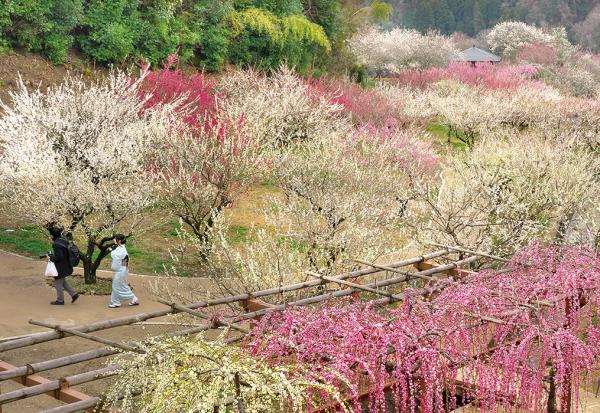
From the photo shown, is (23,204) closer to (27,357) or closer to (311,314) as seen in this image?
(27,357)

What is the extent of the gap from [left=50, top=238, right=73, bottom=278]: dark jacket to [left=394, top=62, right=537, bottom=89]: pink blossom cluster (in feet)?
118

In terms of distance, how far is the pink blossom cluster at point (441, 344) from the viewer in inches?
404

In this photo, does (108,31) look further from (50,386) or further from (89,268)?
(50,386)

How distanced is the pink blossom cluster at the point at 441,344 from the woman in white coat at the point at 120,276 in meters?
7.07

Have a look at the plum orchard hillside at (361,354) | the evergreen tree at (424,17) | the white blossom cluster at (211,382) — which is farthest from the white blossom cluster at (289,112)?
the evergreen tree at (424,17)

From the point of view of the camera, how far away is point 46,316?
60.0 ft

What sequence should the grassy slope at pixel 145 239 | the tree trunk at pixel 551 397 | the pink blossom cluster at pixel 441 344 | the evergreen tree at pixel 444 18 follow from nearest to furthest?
1. the pink blossom cluster at pixel 441 344
2. the tree trunk at pixel 551 397
3. the grassy slope at pixel 145 239
4. the evergreen tree at pixel 444 18

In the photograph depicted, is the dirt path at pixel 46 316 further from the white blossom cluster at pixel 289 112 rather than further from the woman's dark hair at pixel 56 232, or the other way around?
the white blossom cluster at pixel 289 112

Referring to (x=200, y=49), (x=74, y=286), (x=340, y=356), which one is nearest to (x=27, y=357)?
(x=74, y=286)

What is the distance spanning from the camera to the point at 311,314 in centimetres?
1117

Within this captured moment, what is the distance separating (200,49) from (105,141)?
23.7 m

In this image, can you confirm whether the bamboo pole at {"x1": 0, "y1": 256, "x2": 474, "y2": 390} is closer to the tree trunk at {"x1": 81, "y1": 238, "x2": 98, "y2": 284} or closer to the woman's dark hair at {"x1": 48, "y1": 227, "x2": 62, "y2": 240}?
the woman's dark hair at {"x1": 48, "y1": 227, "x2": 62, "y2": 240}

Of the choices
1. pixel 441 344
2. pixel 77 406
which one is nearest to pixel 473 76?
pixel 441 344

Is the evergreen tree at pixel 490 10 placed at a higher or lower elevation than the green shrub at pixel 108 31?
higher
